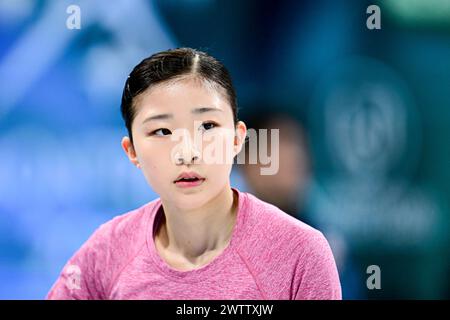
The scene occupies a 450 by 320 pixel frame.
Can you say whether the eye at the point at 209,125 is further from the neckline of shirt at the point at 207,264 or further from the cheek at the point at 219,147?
the neckline of shirt at the point at 207,264

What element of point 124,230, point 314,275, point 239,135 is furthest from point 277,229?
point 124,230

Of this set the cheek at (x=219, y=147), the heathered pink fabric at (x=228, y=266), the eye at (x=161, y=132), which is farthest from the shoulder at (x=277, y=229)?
the eye at (x=161, y=132)

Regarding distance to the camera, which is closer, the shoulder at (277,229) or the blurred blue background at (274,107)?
the shoulder at (277,229)

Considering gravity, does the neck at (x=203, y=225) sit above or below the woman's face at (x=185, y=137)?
below

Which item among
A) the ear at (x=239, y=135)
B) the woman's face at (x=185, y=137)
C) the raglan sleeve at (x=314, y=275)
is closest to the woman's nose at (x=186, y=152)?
the woman's face at (x=185, y=137)

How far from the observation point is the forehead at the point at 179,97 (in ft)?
3.83

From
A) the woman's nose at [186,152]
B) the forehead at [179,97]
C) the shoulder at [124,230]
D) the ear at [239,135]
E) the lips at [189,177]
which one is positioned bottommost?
the shoulder at [124,230]

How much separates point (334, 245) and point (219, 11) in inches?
22.1

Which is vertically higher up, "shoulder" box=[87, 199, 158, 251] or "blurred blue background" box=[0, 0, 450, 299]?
"blurred blue background" box=[0, 0, 450, 299]

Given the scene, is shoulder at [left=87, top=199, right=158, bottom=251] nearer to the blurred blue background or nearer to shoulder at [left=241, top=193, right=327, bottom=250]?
the blurred blue background

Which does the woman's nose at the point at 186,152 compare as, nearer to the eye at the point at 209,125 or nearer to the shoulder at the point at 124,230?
the eye at the point at 209,125

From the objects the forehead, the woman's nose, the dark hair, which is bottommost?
the woman's nose

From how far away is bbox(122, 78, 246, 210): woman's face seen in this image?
1.17 m

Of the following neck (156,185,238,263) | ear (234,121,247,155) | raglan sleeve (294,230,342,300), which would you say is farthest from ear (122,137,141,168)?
raglan sleeve (294,230,342,300)
